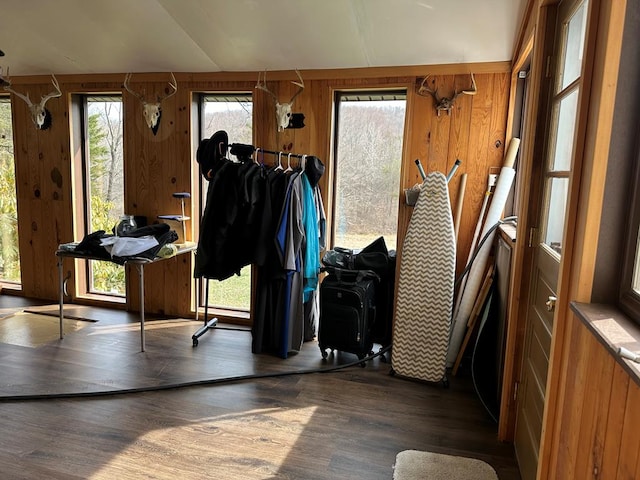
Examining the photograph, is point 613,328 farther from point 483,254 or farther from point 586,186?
point 483,254

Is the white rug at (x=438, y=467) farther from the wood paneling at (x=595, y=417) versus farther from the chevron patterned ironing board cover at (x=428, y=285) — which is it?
the chevron patterned ironing board cover at (x=428, y=285)

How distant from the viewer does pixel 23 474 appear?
6.47 ft

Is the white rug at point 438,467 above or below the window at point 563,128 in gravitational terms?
below

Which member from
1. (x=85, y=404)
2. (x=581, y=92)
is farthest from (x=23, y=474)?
(x=581, y=92)

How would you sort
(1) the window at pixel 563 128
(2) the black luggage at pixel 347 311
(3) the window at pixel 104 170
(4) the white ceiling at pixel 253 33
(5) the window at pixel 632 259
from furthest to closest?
(3) the window at pixel 104 170, (2) the black luggage at pixel 347 311, (4) the white ceiling at pixel 253 33, (1) the window at pixel 563 128, (5) the window at pixel 632 259

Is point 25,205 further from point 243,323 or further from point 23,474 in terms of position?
point 23,474

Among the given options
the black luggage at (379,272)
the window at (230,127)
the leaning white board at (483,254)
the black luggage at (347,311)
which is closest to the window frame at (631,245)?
the leaning white board at (483,254)

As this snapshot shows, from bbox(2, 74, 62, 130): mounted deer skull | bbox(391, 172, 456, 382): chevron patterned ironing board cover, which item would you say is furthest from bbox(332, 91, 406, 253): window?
bbox(2, 74, 62, 130): mounted deer skull

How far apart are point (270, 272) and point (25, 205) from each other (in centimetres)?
306

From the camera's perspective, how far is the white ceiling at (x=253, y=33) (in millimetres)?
2885

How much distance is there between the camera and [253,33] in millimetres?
3281

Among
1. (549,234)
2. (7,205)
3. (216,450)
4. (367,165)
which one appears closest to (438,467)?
(216,450)

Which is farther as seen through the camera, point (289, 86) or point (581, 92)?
point (289, 86)

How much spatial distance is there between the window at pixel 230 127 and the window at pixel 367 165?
0.87m
